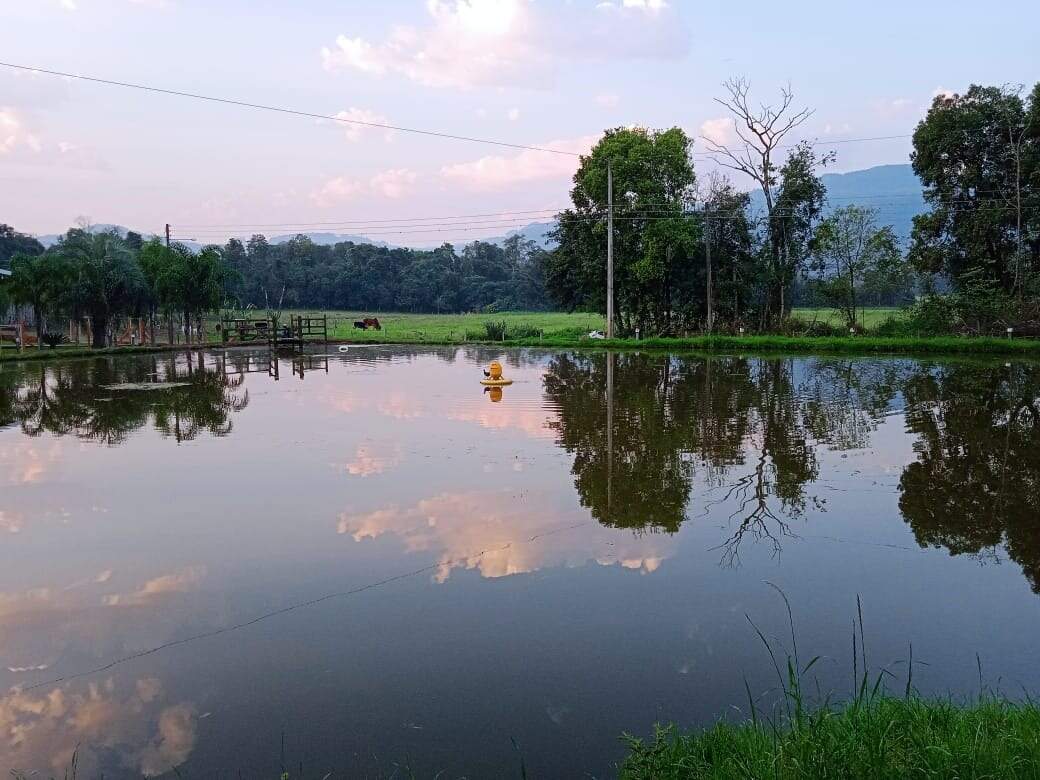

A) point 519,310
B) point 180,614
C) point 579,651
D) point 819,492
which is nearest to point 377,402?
point 819,492

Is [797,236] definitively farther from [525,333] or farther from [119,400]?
[119,400]

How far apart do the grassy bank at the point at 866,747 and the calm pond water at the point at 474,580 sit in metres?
0.41

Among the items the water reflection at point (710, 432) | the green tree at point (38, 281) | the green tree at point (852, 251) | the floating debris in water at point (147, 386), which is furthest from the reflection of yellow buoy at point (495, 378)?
the green tree at point (38, 281)

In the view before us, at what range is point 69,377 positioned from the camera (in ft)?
79.5

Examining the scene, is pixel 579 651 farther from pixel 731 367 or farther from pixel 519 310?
pixel 519 310

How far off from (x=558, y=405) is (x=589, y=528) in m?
8.99

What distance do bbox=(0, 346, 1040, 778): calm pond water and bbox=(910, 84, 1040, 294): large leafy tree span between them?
20468mm

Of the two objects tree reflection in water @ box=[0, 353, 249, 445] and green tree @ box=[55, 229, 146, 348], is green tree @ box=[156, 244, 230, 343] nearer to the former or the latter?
green tree @ box=[55, 229, 146, 348]

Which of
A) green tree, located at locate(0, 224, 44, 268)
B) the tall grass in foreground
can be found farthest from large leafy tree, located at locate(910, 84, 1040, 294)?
green tree, located at locate(0, 224, 44, 268)

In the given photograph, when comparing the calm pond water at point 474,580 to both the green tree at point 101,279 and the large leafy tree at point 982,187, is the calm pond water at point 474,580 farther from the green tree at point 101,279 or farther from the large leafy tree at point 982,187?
the green tree at point 101,279

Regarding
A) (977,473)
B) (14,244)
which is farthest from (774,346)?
(14,244)

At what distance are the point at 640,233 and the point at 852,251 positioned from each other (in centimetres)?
876

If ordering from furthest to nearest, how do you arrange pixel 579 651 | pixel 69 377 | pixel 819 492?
pixel 69 377 → pixel 819 492 → pixel 579 651

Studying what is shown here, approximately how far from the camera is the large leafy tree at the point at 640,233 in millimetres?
36156
